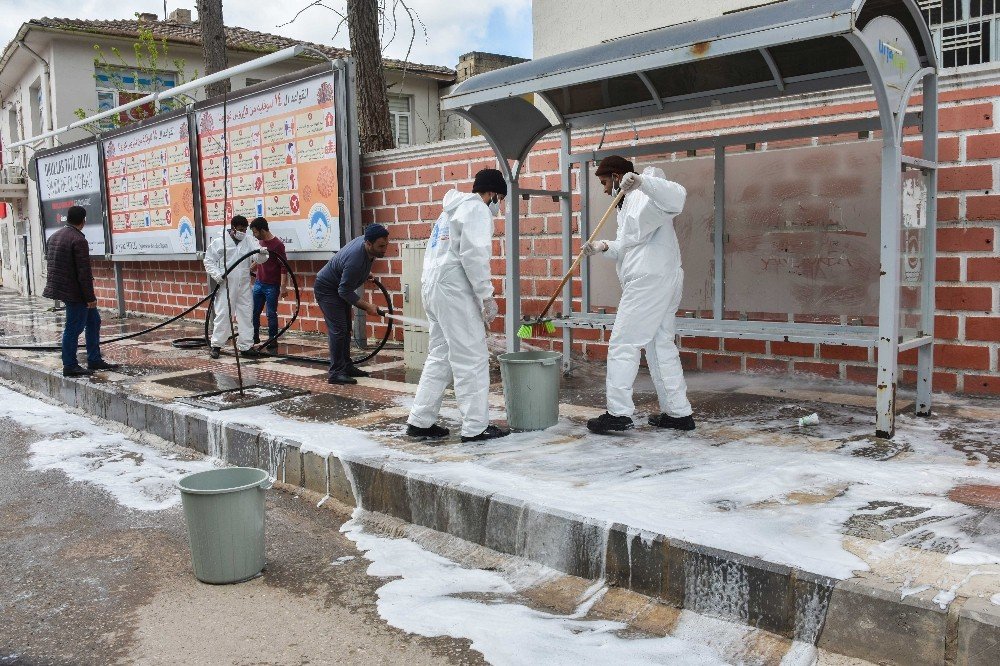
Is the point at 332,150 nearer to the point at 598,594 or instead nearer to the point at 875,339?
the point at 875,339

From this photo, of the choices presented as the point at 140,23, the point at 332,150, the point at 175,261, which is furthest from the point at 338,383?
the point at 140,23

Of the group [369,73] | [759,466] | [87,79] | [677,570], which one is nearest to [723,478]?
[759,466]

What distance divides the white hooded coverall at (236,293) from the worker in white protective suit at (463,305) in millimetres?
4387

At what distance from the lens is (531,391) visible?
5504mm

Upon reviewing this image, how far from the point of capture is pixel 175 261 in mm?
13703

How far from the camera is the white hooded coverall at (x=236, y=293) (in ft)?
30.8

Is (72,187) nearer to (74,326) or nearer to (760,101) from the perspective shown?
(74,326)

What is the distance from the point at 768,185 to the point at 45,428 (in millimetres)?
6416

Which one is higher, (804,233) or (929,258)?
(804,233)

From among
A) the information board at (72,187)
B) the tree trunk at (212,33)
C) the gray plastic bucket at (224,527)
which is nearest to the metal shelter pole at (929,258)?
the gray plastic bucket at (224,527)

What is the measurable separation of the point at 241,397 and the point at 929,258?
529 centimetres

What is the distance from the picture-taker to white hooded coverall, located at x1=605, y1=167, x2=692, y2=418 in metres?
5.30

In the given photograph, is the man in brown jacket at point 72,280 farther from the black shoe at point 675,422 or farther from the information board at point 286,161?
the black shoe at point 675,422

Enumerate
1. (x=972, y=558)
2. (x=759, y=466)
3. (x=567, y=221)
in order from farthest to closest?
(x=567, y=221), (x=759, y=466), (x=972, y=558)
